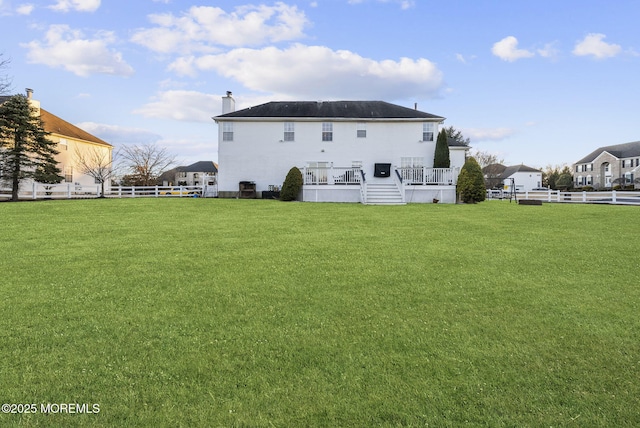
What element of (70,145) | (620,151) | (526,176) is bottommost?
(526,176)

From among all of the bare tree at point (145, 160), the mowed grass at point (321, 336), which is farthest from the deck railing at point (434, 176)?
the bare tree at point (145, 160)

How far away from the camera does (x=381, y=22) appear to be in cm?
1631

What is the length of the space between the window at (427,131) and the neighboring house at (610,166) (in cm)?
5154

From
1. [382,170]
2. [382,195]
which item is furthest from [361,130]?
[382,195]

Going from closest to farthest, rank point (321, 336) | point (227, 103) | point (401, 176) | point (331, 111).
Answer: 1. point (321, 336)
2. point (401, 176)
3. point (331, 111)
4. point (227, 103)

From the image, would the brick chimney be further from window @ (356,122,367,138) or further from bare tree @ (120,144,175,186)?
bare tree @ (120,144,175,186)

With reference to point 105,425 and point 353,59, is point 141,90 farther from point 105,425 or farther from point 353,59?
point 105,425

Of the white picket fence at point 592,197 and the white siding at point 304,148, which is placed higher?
the white siding at point 304,148

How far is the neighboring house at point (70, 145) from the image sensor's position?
36.8 metres

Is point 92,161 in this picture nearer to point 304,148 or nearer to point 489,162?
point 304,148

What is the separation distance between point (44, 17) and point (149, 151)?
3483 cm

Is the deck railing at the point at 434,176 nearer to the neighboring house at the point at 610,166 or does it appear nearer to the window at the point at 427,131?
the window at the point at 427,131

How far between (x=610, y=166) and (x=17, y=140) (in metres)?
86.4

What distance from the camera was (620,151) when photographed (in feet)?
209
